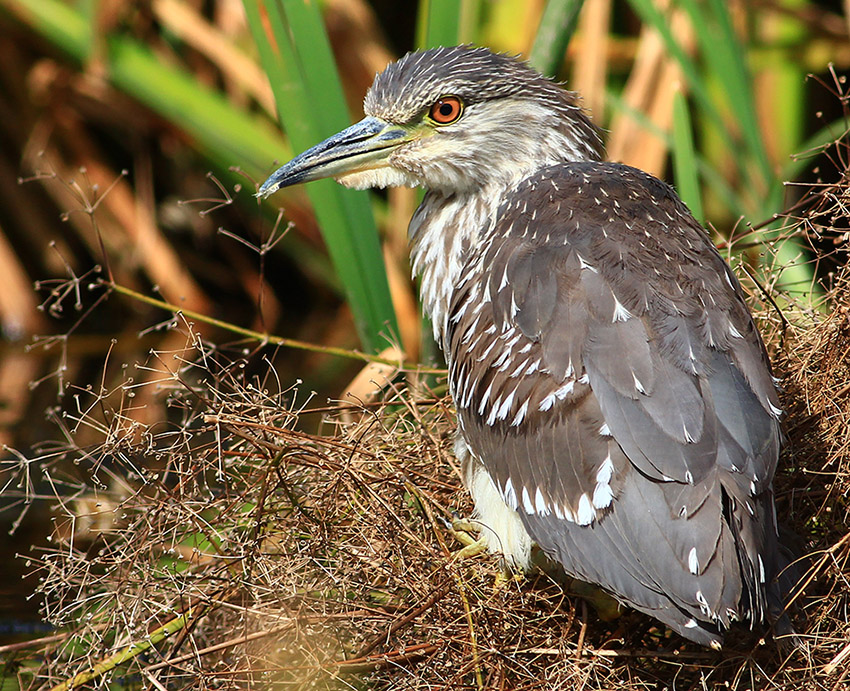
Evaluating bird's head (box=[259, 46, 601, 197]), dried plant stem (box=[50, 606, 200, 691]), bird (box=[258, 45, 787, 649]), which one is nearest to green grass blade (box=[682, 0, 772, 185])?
bird (box=[258, 45, 787, 649])

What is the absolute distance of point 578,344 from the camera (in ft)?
7.05

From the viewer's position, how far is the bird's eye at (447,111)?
2695 mm

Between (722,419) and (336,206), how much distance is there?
1386mm

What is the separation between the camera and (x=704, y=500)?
193 cm

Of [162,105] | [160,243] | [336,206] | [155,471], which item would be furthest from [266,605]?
[160,243]

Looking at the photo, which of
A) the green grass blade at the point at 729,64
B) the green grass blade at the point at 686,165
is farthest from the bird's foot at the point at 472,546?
the green grass blade at the point at 729,64

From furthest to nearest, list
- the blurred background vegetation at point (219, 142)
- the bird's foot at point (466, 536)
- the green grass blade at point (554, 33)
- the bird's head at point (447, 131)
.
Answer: the blurred background vegetation at point (219, 142) < the green grass blade at point (554, 33) < the bird's head at point (447, 131) < the bird's foot at point (466, 536)

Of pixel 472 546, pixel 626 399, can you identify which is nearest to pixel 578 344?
pixel 626 399

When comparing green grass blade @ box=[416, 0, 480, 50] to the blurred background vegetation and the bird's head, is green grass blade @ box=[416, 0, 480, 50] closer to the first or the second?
the bird's head

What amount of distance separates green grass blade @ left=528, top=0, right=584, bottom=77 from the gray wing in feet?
2.70

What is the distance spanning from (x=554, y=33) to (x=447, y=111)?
661 mm

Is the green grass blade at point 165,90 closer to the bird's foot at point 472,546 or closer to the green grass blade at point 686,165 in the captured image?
the green grass blade at point 686,165

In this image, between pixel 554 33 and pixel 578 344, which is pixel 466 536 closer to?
pixel 578 344

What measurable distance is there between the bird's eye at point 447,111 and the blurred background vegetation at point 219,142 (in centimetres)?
141
